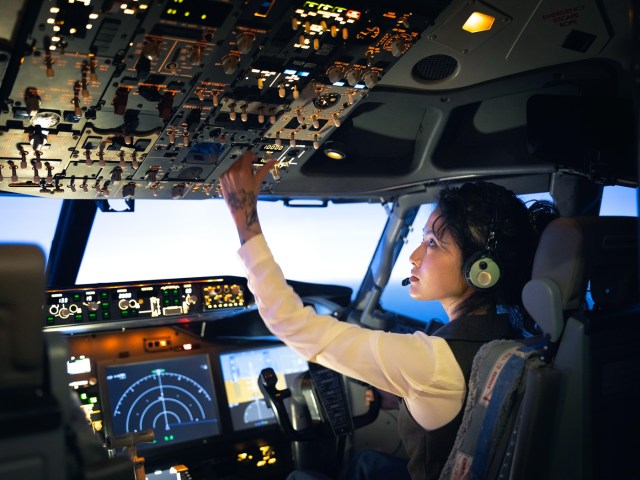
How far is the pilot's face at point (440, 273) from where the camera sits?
205 cm

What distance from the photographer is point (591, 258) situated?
61.7 inches

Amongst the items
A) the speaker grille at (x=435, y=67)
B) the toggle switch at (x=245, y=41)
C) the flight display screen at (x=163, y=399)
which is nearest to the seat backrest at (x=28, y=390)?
the toggle switch at (x=245, y=41)

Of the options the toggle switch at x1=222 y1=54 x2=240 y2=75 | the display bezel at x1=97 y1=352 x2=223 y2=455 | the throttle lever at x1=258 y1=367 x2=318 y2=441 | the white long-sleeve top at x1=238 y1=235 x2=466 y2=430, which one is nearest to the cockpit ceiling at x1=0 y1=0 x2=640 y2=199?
the toggle switch at x1=222 y1=54 x2=240 y2=75

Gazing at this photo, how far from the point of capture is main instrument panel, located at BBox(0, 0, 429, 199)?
1.82 metres

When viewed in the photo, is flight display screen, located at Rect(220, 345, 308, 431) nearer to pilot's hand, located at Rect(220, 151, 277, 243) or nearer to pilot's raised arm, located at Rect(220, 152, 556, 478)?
→ pilot's raised arm, located at Rect(220, 152, 556, 478)

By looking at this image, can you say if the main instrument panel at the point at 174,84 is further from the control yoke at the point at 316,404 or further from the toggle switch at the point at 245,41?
the control yoke at the point at 316,404

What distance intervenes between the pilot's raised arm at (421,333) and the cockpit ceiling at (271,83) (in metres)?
0.41

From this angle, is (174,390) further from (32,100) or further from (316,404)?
(32,100)

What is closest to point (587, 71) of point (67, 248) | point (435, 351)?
point (435, 351)

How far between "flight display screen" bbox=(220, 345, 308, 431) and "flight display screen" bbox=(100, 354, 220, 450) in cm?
10

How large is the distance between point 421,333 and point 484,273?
239 millimetres

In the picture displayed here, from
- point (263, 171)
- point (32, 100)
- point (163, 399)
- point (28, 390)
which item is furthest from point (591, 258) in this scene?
point (163, 399)

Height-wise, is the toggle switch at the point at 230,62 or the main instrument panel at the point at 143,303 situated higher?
the toggle switch at the point at 230,62

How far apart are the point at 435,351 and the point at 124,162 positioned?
1.34m
